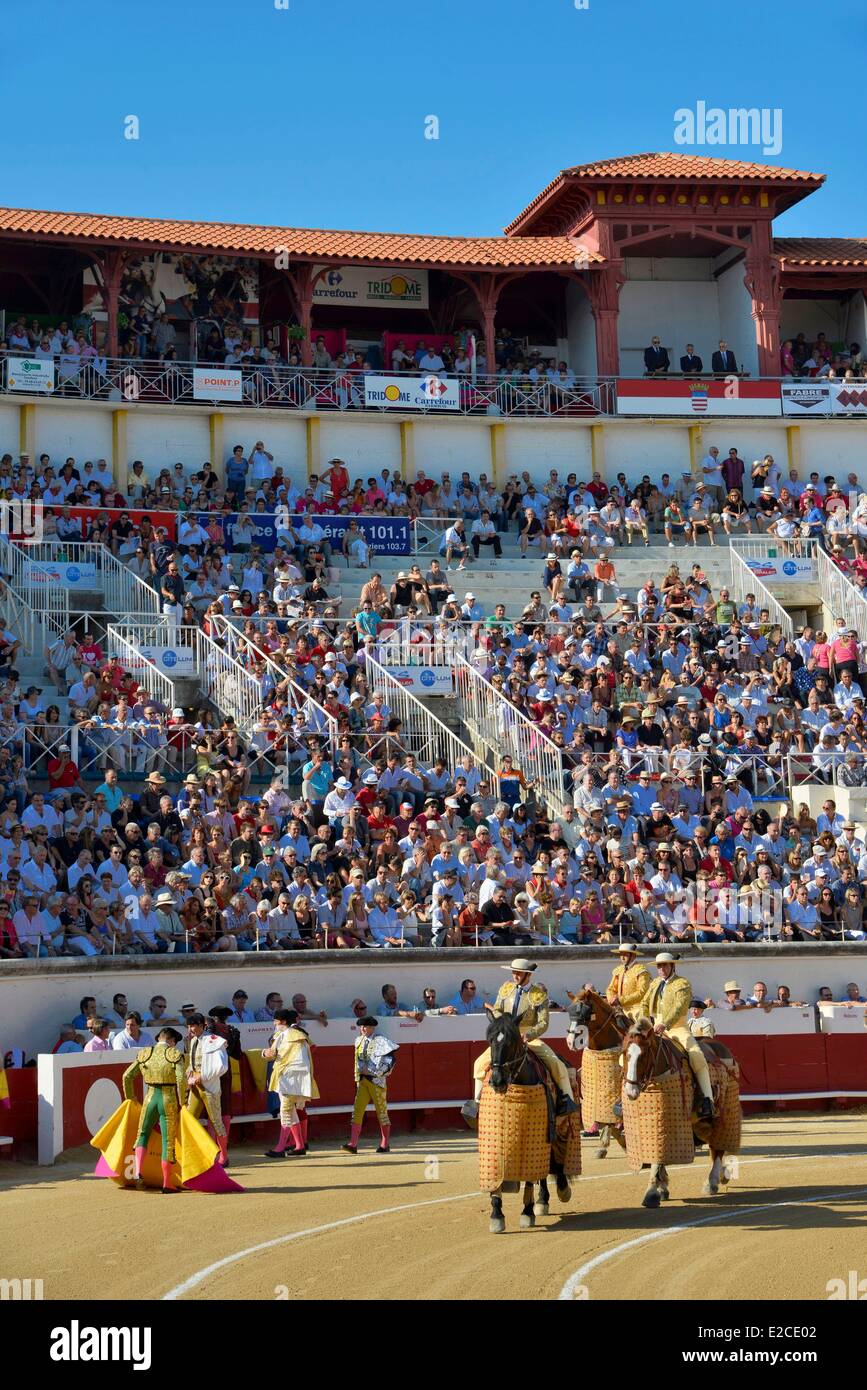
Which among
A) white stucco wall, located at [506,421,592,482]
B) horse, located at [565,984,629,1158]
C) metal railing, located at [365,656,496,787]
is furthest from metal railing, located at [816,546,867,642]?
horse, located at [565,984,629,1158]

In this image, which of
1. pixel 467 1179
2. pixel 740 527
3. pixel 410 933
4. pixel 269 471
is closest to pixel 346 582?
pixel 269 471

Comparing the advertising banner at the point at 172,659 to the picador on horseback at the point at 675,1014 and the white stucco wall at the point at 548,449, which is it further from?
the picador on horseback at the point at 675,1014

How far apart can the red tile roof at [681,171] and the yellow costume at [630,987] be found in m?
22.7

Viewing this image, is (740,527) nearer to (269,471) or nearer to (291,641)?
(269,471)

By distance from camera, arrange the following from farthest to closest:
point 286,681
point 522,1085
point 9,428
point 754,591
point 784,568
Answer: point 9,428 < point 784,568 < point 754,591 < point 286,681 < point 522,1085

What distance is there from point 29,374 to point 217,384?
10.6 feet

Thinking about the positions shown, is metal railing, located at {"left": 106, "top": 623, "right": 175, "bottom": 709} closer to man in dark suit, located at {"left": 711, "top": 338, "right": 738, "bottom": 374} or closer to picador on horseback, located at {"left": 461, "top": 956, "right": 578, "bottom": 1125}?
picador on horseback, located at {"left": 461, "top": 956, "right": 578, "bottom": 1125}

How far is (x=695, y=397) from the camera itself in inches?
1364

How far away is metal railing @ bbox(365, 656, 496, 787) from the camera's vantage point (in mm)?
23906

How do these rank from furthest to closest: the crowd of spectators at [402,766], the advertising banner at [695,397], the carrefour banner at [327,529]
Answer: the advertising banner at [695,397]
the carrefour banner at [327,529]
the crowd of spectators at [402,766]

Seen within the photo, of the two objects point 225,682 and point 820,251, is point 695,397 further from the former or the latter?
point 225,682

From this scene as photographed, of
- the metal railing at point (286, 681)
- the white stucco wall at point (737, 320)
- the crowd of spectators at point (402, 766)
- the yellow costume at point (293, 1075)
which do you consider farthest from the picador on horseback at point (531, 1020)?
the white stucco wall at point (737, 320)

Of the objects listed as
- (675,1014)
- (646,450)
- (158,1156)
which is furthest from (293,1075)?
(646,450)

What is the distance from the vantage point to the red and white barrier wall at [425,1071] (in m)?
16.5
